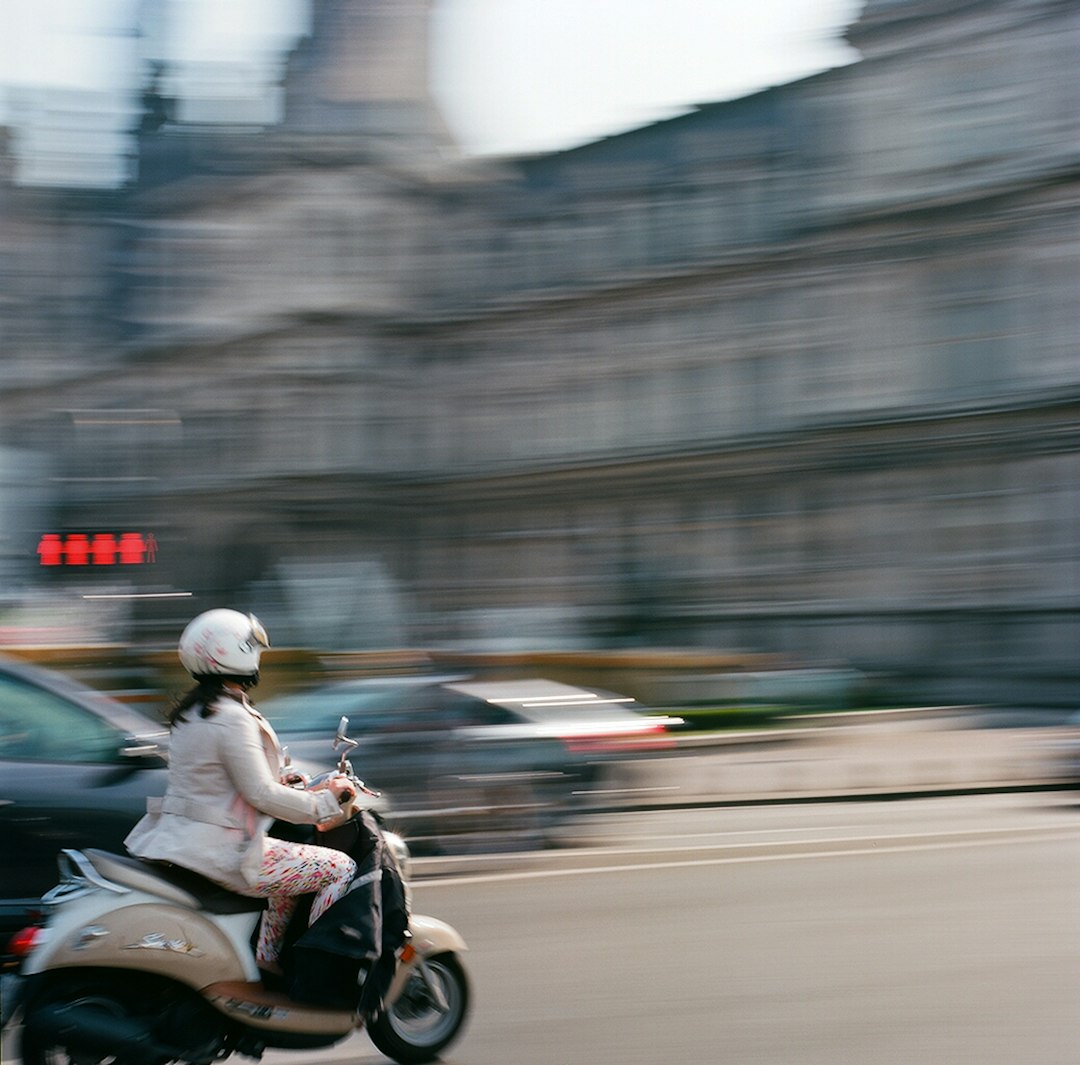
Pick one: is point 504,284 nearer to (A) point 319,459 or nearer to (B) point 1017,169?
(A) point 319,459

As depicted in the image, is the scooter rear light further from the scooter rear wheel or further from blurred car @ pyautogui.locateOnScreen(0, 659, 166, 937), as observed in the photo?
blurred car @ pyautogui.locateOnScreen(0, 659, 166, 937)

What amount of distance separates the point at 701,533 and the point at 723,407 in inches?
143

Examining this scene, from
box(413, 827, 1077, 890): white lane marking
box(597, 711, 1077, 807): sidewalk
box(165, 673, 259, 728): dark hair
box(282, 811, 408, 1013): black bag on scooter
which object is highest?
box(165, 673, 259, 728): dark hair

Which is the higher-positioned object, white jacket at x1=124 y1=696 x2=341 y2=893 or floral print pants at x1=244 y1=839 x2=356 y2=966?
white jacket at x1=124 y1=696 x2=341 y2=893

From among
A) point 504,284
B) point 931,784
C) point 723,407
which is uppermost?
point 504,284

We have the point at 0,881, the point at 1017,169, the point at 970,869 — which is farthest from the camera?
the point at 1017,169

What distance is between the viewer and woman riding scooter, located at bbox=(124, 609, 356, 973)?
5633 mm

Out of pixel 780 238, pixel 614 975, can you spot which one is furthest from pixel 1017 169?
pixel 614 975

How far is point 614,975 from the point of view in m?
8.03

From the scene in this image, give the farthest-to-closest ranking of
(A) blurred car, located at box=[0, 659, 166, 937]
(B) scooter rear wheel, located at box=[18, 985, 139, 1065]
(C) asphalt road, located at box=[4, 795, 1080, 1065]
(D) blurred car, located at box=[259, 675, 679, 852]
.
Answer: (D) blurred car, located at box=[259, 675, 679, 852]
(A) blurred car, located at box=[0, 659, 166, 937]
(C) asphalt road, located at box=[4, 795, 1080, 1065]
(B) scooter rear wheel, located at box=[18, 985, 139, 1065]

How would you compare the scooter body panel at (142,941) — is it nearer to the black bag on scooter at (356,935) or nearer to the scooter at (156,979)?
the scooter at (156,979)

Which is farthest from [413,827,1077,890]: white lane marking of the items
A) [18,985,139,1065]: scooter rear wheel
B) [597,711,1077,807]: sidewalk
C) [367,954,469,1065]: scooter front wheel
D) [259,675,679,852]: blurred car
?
[18,985,139,1065]: scooter rear wheel

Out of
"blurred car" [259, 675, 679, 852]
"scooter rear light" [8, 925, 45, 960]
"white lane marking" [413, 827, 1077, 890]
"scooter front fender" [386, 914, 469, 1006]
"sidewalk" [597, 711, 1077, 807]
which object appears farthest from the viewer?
"sidewalk" [597, 711, 1077, 807]

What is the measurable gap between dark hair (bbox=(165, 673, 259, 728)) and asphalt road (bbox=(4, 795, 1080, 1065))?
5.42ft
